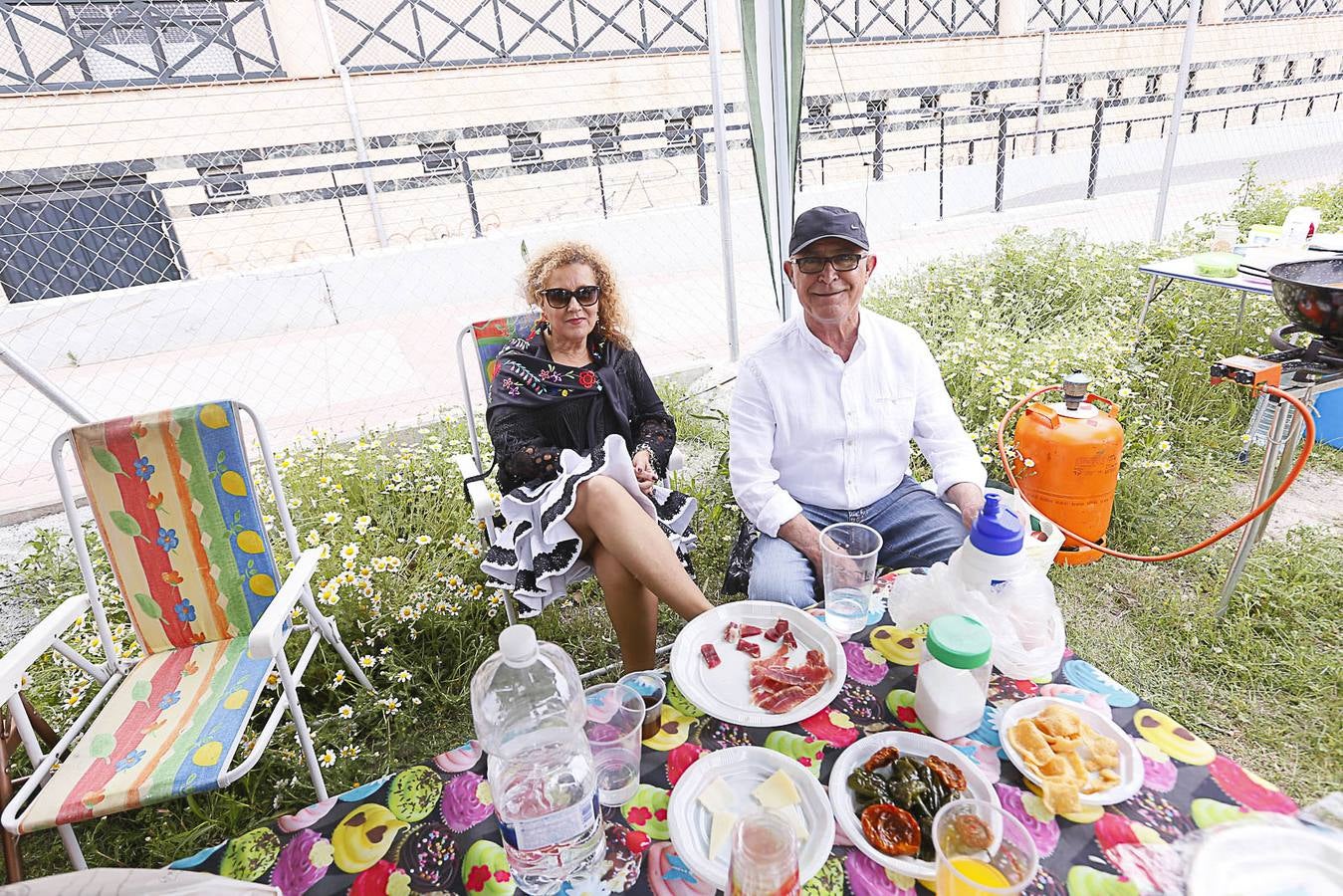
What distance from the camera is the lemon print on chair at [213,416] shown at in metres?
1.94

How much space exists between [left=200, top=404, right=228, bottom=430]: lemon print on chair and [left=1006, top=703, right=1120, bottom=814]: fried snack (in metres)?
2.09

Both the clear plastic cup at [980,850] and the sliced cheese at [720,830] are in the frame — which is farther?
the sliced cheese at [720,830]

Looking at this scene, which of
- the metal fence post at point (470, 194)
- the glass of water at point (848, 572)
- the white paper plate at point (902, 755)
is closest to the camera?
the white paper plate at point (902, 755)

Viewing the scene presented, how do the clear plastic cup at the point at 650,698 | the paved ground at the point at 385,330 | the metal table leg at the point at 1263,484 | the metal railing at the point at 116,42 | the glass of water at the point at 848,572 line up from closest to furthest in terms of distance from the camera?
the clear plastic cup at the point at 650,698 → the glass of water at the point at 848,572 → the metal table leg at the point at 1263,484 → the paved ground at the point at 385,330 → the metal railing at the point at 116,42

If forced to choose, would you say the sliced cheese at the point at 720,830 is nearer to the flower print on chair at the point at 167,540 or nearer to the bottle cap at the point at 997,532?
the bottle cap at the point at 997,532

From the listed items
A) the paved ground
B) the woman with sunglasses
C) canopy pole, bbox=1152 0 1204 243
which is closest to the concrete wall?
the paved ground

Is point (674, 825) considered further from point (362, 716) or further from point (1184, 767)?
point (362, 716)

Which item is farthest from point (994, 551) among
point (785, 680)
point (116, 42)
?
point (116, 42)

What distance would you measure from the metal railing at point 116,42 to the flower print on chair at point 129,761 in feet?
23.3

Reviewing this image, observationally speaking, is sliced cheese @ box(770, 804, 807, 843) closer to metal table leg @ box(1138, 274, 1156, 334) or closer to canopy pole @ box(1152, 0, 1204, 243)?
metal table leg @ box(1138, 274, 1156, 334)

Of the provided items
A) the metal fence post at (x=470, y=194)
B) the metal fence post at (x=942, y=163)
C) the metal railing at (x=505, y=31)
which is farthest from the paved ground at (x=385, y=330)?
the metal railing at (x=505, y=31)

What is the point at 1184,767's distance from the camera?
1.02m

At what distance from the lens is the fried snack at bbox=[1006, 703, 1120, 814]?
98 centimetres

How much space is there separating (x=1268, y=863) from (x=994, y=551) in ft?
1.68
